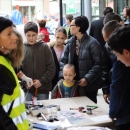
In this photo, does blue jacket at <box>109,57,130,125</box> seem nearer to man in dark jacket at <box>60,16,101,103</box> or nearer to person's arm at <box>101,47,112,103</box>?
person's arm at <box>101,47,112,103</box>

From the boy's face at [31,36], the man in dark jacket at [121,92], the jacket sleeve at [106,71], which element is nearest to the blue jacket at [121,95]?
the man in dark jacket at [121,92]

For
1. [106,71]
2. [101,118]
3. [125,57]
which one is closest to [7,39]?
[125,57]

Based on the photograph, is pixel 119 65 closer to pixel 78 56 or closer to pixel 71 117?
pixel 71 117

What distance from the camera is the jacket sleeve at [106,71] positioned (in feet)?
9.61

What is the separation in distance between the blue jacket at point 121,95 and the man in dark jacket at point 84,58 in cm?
109

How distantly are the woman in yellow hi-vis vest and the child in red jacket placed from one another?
1.28 m

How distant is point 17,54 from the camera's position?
6.86 ft

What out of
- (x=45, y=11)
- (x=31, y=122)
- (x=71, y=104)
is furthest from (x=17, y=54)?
(x=45, y=11)

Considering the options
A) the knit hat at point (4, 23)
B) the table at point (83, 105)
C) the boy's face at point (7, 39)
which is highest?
the knit hat at point (4, 23)

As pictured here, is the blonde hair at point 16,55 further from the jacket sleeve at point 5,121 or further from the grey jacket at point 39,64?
the grey jacket at point 39,64

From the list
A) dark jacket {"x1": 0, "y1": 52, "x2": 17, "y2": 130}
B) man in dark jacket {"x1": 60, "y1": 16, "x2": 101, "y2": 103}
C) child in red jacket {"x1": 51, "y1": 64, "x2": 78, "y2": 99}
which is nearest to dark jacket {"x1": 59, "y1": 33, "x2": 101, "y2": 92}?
man in dark jacket {"x1": 60, "y1": 16, "x2": 101, "y2": 103}

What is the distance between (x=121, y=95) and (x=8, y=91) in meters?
0.78

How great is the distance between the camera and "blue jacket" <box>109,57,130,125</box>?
2020 mm

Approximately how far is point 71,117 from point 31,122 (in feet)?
1.15
